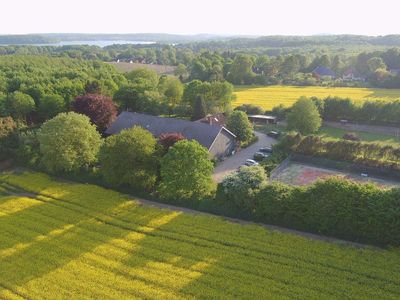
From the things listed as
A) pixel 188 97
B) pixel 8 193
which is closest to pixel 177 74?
pixel 188 97

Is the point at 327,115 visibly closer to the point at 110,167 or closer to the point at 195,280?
the point at 110,167

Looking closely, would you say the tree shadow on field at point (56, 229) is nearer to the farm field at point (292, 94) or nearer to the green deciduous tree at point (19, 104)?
the green deciduous tree at point (19, 104)

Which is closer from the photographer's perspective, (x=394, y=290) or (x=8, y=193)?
(x=394, y=290)

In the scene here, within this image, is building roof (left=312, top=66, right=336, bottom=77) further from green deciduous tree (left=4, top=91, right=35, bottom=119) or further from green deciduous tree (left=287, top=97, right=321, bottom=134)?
green deciduous tree (left=4, top=91, right=35, bottom=119)

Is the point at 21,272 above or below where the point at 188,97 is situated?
below

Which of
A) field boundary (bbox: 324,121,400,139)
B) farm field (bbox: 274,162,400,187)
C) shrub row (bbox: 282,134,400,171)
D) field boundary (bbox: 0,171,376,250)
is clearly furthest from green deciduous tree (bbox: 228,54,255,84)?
field boundary (bbox: 0,171,376,250)
